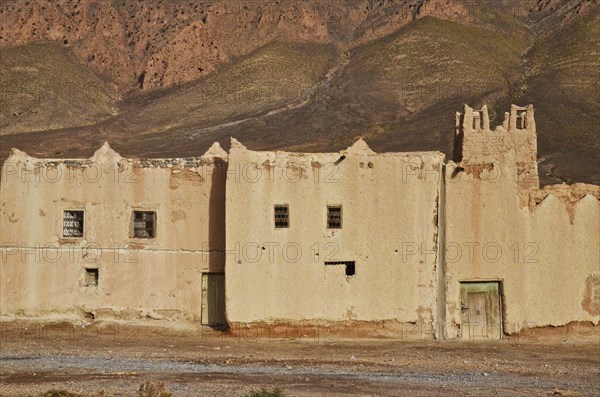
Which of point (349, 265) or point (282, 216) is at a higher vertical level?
point (282, 216)

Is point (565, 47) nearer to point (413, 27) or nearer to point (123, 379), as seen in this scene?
point (413, 27)

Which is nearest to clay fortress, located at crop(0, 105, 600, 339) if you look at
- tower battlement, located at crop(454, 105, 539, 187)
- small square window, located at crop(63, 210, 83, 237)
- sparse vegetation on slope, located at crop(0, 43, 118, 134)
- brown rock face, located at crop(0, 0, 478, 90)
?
A: small square window, located at crop(63, 210, 83, 237)

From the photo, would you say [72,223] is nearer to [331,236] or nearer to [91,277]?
[91,277]

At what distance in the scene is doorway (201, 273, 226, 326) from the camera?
26328 mm

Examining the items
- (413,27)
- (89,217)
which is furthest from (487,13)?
(89,217)

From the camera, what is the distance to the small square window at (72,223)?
26781 mm

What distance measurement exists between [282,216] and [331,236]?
1.18 metres

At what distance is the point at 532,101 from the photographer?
232 ft

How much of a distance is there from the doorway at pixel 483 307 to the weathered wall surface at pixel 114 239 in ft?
18.7

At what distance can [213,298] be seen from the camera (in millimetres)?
26406

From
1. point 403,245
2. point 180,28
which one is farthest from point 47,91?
point 403,245

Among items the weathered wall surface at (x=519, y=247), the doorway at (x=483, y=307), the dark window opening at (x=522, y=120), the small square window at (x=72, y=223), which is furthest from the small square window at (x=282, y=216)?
the dark window opening at (x=522, y=120)

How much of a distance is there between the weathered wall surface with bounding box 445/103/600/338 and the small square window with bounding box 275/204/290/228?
140 inches

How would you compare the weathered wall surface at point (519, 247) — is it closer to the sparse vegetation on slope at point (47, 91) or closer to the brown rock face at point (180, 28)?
the sparse vegetation on slope at point (47, 91)
